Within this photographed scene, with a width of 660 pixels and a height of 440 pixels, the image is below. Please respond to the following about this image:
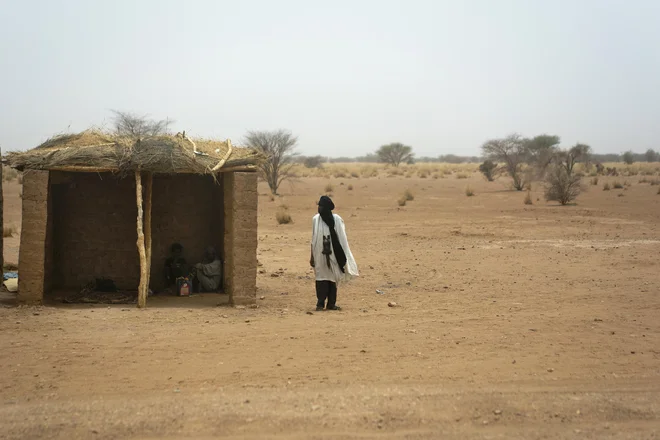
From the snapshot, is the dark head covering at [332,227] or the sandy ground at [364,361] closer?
the sandy ground at [364,361]

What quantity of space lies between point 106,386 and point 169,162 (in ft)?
13.0

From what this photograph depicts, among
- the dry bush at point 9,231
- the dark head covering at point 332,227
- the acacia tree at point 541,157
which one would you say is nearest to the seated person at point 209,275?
the dark head covering at point 332,227

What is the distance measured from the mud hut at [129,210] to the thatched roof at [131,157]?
0.01 meters

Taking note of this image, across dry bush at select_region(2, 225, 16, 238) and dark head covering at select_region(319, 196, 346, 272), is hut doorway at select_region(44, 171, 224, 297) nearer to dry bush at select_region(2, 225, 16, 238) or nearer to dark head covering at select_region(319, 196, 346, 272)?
dark head covering at select_region(319, 196, 346, 272)

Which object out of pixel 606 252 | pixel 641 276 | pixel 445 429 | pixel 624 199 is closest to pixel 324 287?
pixel 445 429

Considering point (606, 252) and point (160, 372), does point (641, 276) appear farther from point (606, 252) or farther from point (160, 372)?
point (160, 372)

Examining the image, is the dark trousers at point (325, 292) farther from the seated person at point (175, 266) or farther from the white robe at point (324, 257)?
the seated person at point (175, 266)

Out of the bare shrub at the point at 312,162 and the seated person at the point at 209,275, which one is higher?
the bare shrub at the point at 312,162

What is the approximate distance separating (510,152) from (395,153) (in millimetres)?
41850

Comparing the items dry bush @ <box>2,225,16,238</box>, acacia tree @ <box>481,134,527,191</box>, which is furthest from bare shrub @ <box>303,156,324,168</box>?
dry bush @ <box>2,225,16,238</box>

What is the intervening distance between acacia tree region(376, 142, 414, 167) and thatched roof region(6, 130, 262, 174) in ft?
235

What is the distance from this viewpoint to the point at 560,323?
8172 mm

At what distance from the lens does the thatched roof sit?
9.06 meters

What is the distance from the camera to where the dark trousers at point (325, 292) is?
30.2 feet
